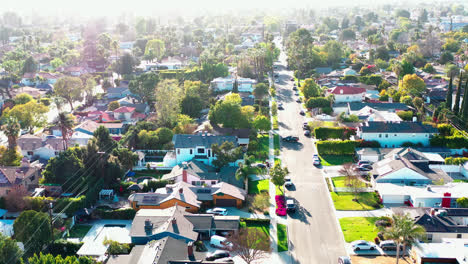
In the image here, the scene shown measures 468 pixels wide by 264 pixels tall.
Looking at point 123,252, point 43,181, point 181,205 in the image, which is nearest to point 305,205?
point 181,205

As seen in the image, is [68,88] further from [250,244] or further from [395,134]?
[250,244]

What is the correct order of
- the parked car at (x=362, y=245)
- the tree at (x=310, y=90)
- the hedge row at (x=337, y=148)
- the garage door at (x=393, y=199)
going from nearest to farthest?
the parked car at (x=362, y=245), the garage door at (x=393, y=199), the hedge row at (x=337, y=148), the tree at (x=310, y=90)

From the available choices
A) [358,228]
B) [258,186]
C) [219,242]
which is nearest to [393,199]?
[358,228]

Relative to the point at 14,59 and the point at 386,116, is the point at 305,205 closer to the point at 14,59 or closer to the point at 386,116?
the point at 386,116

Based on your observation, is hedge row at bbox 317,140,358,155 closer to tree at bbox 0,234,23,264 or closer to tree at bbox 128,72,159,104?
tree at bbox 128,72,159,104

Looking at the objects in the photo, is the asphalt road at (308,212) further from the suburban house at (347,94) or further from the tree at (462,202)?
the suburban house at (347,94)

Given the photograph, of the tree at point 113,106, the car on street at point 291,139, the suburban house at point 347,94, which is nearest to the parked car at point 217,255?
the car on street at point 291,139
